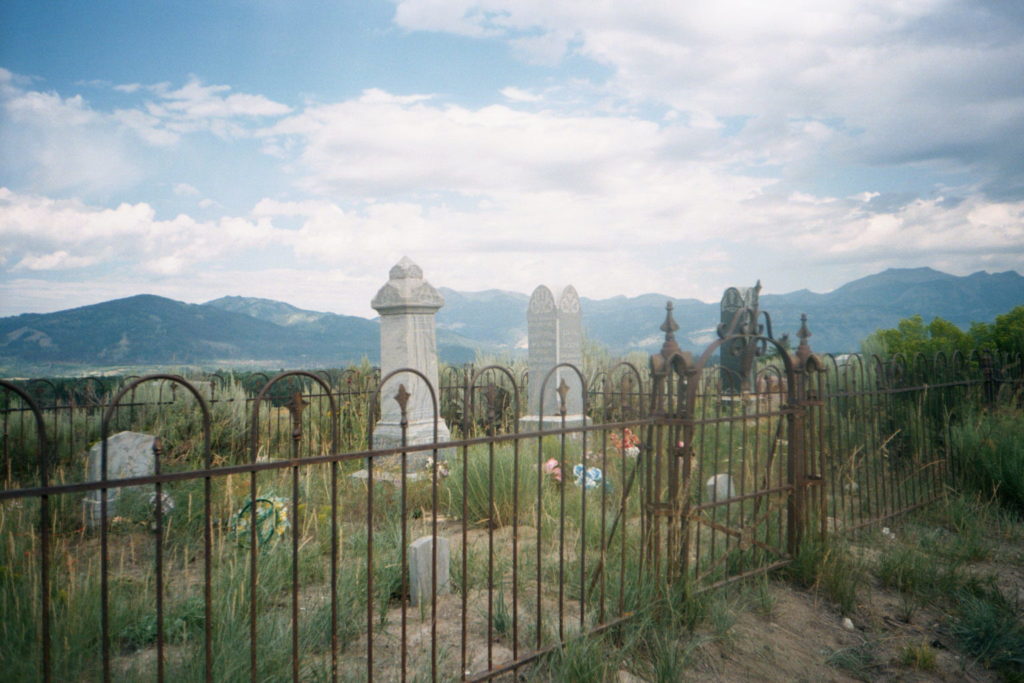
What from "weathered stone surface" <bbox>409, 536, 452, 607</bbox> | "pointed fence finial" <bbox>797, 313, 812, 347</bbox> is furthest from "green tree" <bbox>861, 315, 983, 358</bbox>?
"weathered stone surface" <bbox>409, 536, 452, 607</bbox>

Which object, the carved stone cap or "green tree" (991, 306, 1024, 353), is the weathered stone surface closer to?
the carved stone cap

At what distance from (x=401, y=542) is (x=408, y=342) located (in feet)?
14.0

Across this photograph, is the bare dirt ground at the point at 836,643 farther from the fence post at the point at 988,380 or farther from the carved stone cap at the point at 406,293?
the carved stone cap at the point at 406,293

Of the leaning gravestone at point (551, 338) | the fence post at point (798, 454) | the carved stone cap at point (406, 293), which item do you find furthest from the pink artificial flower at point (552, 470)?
the leaning gravestone at point (551, 338)

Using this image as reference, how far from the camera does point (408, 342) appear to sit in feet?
25.7

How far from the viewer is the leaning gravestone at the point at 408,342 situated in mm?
7750

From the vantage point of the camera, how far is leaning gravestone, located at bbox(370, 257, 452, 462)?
25.4 ft

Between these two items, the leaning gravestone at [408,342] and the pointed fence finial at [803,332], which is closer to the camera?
the pointed fence finial at [803,332]

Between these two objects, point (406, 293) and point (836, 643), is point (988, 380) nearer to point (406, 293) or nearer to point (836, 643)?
point (836, 643)

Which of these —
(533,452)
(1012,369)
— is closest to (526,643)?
(533,452)

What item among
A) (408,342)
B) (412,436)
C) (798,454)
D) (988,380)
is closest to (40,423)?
(798,454)

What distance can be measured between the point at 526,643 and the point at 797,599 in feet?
6.23

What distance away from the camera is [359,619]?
10.9 ft

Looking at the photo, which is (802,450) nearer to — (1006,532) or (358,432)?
(1006,532)
